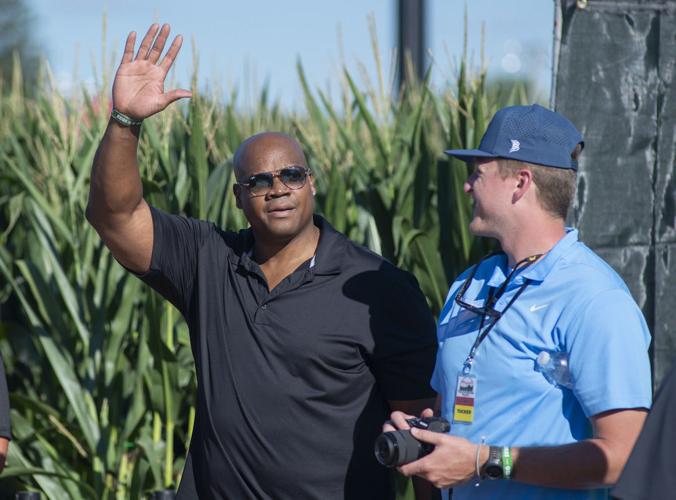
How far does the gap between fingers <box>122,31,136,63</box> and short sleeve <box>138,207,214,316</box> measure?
45 cm

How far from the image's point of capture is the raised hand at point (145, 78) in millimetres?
3014

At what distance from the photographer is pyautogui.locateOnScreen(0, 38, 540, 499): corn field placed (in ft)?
15.6

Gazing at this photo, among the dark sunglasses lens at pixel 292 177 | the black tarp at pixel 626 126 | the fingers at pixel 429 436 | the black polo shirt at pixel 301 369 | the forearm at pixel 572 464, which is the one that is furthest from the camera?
the black tarp at pixel 626 126

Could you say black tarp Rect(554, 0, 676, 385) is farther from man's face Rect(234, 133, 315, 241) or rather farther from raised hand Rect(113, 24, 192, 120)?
raised hand Rect(113, 24, 192, 120)

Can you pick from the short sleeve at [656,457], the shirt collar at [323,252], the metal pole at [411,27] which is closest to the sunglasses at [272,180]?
the shirt collar at [323,252]

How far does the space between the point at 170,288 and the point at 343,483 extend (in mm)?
766

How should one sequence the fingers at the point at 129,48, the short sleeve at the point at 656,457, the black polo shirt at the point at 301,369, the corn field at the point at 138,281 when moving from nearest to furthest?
the short sleeve at the point at 656,457 → the black polo shirt at the point at 301,369 → the fingers at the point at 129,48 → the corn field at the point at 138,281

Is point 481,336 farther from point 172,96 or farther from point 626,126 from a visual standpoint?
point 626,126

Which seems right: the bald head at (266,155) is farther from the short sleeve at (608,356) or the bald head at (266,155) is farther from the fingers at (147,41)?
the short sleeve at (608,356)

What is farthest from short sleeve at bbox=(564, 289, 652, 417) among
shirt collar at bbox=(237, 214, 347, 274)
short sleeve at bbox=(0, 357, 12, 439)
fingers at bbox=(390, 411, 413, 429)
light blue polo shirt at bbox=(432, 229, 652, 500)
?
short sleeve at bbox=(0, 357, 12, 439)

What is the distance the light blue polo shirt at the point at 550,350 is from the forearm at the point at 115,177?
109 cm

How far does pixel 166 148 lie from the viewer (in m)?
5.12

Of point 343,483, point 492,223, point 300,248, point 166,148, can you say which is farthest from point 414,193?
point 492,223

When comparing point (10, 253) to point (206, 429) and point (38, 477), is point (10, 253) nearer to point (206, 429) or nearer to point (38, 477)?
point (38, 477)
